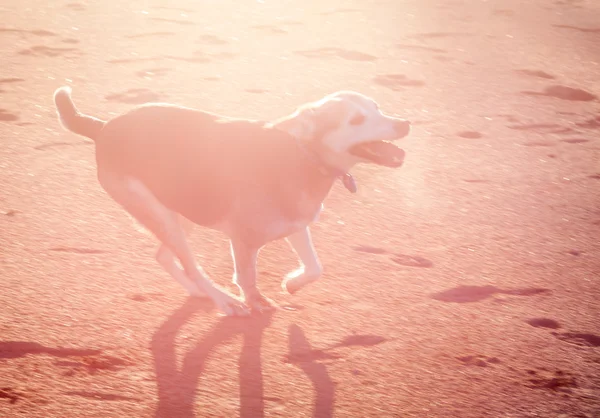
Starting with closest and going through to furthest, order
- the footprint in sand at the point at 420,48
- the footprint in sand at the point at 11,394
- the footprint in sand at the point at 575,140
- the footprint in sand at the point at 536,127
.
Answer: the footprint in sand at the point at 11,394, the footprint in sand at the point at 575,140, the footprint in sand at the point at 536,127, the footprint in sand at the point at 420,48

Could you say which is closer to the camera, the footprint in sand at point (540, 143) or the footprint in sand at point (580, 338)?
the footprint in sand at point (580, 338)

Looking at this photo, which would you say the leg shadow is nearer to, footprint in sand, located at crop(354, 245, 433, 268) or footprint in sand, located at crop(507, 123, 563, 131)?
footprint in sand, located at crop(354, 245, 433, 268)

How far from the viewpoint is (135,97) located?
8.73m

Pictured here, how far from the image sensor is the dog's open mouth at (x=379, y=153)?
5.08 metres

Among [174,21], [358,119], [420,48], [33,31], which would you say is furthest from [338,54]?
[358,119]

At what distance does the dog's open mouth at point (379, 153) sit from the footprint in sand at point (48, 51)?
6.06m

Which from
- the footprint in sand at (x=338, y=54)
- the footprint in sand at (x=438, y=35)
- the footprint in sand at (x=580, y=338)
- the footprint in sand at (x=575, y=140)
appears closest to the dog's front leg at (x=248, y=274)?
the footprint in sand at (x=580, y=338)

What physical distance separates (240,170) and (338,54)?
20.0ft

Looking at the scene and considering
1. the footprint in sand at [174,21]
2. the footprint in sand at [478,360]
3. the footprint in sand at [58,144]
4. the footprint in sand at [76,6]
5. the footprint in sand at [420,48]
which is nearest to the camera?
the footprint in sand at [478,360]

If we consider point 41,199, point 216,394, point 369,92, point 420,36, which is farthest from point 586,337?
point 420,36

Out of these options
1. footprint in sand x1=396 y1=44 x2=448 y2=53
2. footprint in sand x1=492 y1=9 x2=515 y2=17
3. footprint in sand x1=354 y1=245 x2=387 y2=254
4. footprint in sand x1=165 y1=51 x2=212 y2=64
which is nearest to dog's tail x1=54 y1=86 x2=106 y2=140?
footprint in sand x1=354 y1=245 x2=387 y2=254

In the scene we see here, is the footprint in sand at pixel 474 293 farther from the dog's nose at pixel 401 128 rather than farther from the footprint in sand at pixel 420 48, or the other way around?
the footprint in sand at pixel 420 48

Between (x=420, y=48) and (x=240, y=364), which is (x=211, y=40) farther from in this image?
(x=240, y=364)

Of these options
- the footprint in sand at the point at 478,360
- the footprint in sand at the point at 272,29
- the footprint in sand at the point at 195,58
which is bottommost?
the footprint in sand at the point at 478,360
